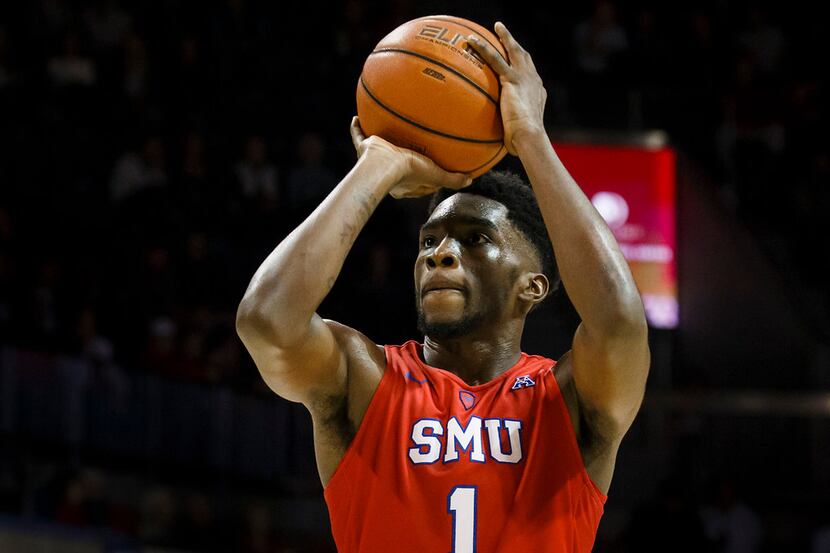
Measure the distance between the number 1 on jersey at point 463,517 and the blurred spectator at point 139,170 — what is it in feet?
26.7

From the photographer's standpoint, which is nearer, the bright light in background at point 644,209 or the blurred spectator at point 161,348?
the blurred spectator at point 161,348

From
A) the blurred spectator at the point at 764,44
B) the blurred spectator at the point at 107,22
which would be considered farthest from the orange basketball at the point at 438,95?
the blurred spectator at the point at 764,44

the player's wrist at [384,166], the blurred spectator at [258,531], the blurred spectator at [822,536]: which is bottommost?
the blurred spectator at [822,536]

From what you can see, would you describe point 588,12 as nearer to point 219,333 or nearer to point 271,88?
point 271,88

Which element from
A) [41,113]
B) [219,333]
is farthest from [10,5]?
[219,333]

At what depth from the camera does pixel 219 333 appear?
10406 mm

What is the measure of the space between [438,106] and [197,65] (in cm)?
897

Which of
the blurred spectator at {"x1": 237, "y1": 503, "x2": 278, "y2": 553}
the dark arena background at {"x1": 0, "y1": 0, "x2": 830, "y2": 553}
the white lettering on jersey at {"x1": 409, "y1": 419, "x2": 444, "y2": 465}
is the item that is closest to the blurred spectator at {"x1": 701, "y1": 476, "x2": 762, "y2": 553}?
the dark arena background at {"x1": 0, "y1": 0, "x2": 830, "y2": 553}

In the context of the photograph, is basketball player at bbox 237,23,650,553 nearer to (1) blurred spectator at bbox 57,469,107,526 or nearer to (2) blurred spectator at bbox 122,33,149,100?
(1) blurred spectator at bbox 57,469,107,526

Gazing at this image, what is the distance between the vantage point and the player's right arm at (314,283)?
11.8 ft

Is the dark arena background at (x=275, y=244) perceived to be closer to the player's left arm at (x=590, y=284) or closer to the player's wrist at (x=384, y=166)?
the player's wrist at (x=384, y=166)

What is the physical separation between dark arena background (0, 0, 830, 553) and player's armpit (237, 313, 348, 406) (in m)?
4.54

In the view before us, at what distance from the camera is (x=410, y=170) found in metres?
3.88

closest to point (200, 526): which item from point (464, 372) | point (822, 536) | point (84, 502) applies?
point (84, 502)
